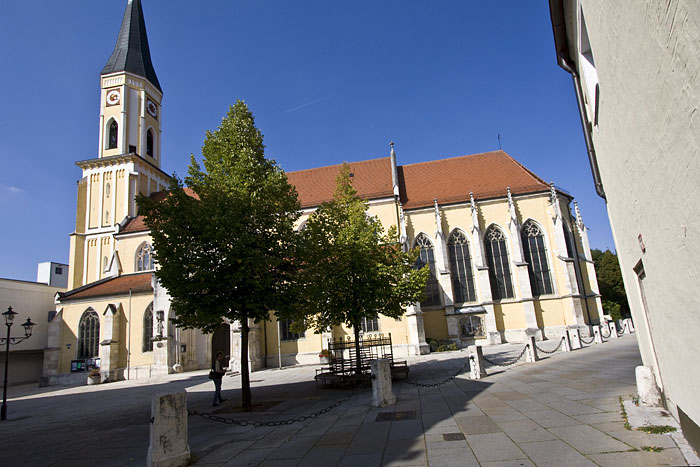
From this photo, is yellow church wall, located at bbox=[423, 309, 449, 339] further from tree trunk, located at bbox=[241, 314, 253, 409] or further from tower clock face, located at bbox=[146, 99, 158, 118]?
tower clock face, located at bbox=[146, 99, 158, 118]

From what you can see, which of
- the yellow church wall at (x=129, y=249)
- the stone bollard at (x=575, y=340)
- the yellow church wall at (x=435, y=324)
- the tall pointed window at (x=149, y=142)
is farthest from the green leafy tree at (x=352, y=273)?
the tall pointed window at (x=149, y=142)

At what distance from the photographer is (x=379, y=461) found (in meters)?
5.50

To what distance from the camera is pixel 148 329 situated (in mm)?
27922

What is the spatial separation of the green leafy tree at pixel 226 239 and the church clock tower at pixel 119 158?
27501 millimetres

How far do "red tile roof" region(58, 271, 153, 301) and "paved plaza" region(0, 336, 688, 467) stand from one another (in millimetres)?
15432

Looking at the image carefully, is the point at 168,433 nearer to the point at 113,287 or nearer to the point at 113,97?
the point at 113,287

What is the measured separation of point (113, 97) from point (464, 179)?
3325cm

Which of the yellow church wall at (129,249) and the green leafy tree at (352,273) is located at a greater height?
the yellow church wall at (129,249)

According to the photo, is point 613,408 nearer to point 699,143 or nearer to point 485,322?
point 699,143

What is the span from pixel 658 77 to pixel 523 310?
1081 inches

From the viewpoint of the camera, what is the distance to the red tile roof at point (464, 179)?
3077cm

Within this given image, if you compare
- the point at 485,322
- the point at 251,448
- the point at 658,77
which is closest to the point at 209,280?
the point at 251,448

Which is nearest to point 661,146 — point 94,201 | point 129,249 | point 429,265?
point 429,265

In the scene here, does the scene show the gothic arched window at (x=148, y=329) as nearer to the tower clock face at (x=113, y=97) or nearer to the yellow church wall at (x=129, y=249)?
the yellow church wall at (x=129, y=249)
